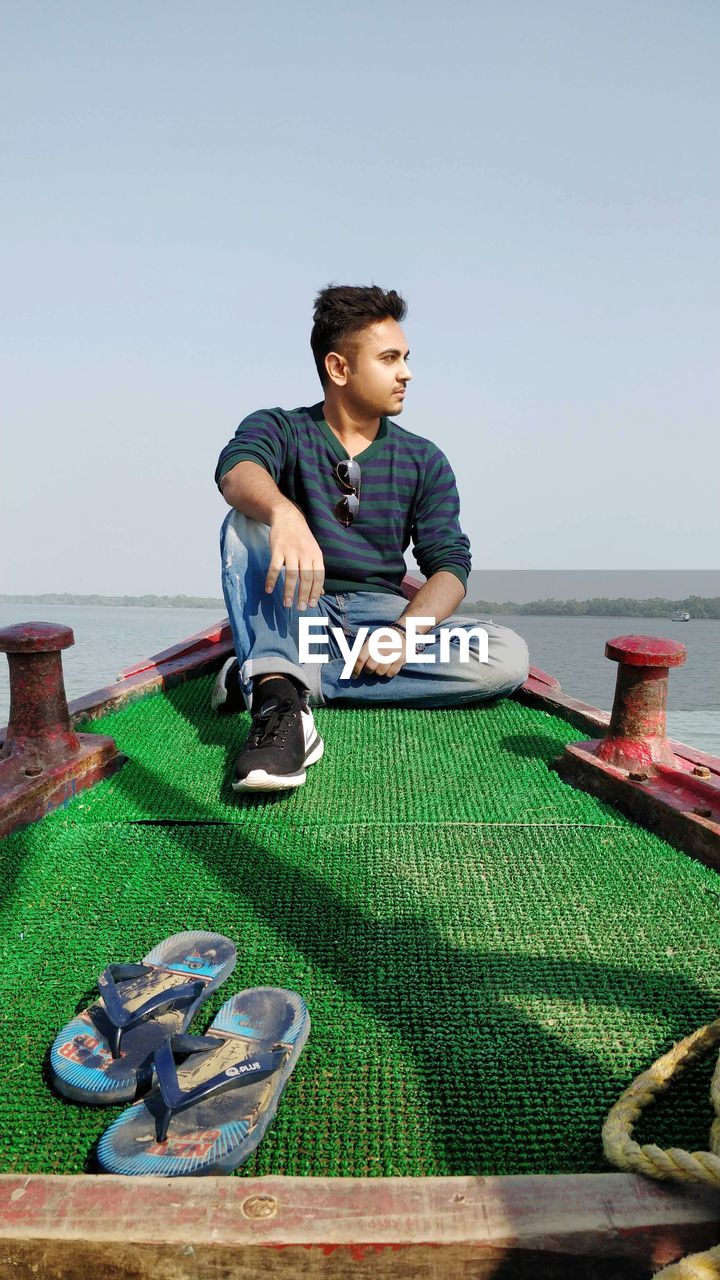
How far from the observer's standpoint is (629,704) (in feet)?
6.72

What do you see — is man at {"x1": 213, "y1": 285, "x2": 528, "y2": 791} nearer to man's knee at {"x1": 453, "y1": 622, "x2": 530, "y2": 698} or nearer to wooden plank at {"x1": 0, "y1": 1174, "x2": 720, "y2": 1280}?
man's knee at {"x1": 453, "y1": 622, "x2": 530, "y2": 698}

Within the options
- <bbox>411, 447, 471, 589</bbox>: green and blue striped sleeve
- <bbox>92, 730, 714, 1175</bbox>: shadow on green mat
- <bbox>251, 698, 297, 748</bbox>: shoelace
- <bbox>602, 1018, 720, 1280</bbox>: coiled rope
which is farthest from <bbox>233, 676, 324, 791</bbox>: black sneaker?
<bbox>602, 1018, 720, 1280</bbox>: coiled rope

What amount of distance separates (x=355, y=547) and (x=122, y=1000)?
1921 mm

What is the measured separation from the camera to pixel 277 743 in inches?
79.8

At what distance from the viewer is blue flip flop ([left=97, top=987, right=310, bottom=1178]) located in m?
0.89

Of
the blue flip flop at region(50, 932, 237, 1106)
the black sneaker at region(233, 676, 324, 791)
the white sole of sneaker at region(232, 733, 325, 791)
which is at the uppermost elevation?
the black sneaker at region(233, 676, 324, 791)

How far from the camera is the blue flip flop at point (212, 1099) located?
889 mm

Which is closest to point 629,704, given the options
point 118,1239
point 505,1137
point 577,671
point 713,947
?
point 713,947

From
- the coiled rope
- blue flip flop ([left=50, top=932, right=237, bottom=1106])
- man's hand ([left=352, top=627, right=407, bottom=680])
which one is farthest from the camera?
man's hand ([left=352, top=627, right=407, bottom=680])

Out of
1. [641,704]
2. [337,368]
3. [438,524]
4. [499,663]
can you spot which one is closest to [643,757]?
[641,704]

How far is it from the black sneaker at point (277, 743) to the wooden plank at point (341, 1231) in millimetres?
1159

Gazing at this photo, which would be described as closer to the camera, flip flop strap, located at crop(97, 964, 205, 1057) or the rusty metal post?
flip flop strap, located at crop(97, 964, 205, 1057)

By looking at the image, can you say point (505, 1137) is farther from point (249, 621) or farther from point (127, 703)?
point (127, 703)

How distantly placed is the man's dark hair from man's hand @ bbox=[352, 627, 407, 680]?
3.48 feet
